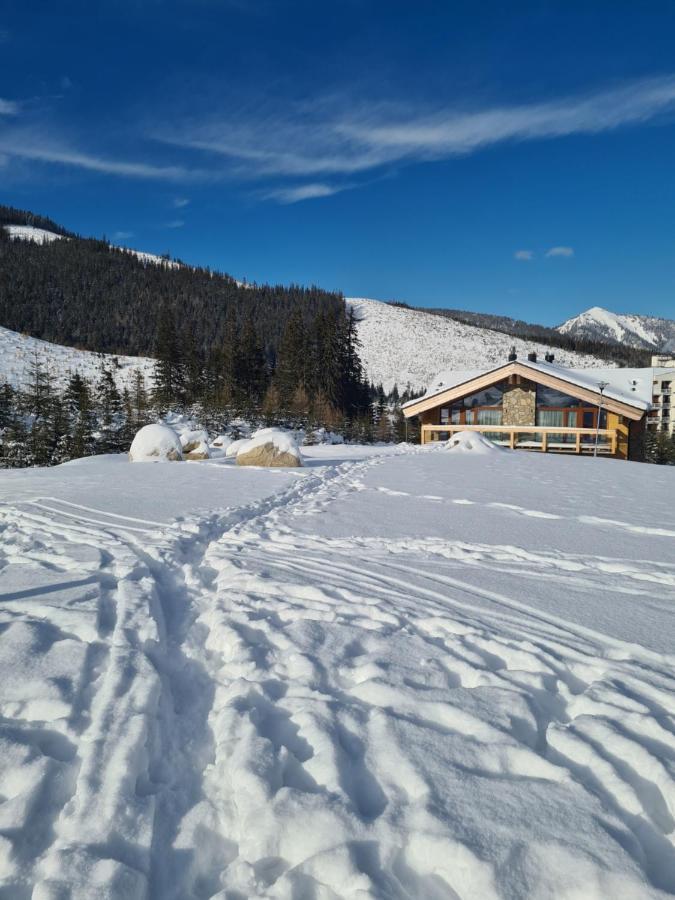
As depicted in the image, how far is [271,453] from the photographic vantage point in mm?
14922

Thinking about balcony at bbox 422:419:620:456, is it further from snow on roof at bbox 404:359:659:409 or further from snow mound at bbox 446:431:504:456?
snow mound at bbox 446:431:504:456

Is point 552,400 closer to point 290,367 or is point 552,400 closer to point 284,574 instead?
point 284,574

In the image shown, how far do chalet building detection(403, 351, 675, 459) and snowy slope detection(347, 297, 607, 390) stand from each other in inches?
2553

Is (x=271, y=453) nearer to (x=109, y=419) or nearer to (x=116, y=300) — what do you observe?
(x=109, y=419)

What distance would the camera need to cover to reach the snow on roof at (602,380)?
21.6m

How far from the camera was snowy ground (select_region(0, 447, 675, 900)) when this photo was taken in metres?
1.61

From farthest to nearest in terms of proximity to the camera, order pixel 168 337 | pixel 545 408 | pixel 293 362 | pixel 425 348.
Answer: pixel 425 348 → pixel 293 362 → pixel 168 337 → pixel 545 408

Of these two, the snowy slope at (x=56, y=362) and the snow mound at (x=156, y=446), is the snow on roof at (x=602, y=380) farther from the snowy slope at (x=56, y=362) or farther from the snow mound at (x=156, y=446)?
the snowy slope at (x=56, y=362)

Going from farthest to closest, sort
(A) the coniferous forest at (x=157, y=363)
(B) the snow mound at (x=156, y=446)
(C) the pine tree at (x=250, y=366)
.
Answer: (C) the pine tree at (x=250, y=366) < (A) the coniferous forest at (x=157, y=363) < (B) the snow mound at (x=156, y=446)

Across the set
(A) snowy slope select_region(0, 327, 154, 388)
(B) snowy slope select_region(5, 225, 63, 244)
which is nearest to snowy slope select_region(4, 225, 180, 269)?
(B) snowy slope select_region(5, 225, 63, 244)

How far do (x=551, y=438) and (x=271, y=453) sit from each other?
49.8 feet

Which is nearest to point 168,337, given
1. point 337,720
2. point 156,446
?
point 156,446

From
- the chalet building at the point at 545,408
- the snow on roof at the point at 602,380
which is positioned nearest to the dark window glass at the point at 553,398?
the chalet building at the point at 545,408

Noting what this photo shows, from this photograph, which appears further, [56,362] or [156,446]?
[56,362]
